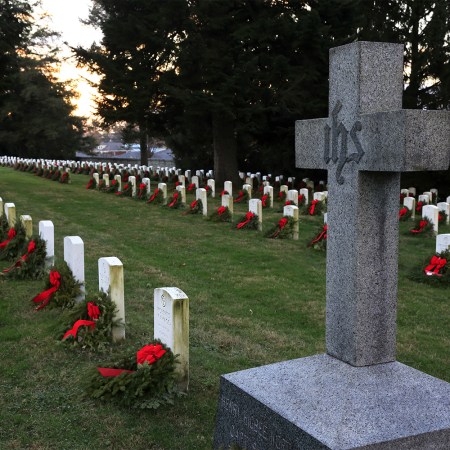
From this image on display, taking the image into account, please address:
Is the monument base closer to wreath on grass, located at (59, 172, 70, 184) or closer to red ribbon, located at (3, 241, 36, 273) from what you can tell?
red ribbon, located at (3, 241, 36, 273)

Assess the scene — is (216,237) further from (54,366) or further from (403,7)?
(403,7)

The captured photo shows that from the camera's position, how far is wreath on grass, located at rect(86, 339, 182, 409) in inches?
170

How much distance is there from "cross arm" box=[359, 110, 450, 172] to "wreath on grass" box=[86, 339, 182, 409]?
239 cm

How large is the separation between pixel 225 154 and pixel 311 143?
63.9 ft

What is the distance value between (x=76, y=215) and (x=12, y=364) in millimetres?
10446

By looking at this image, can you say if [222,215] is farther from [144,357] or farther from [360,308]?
[360,308]

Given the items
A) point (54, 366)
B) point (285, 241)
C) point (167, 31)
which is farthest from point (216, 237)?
point (167, 31)

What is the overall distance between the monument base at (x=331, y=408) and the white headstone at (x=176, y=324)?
1012 mm

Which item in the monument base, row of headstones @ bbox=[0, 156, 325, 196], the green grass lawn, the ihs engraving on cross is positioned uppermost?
the ihs engraving on cross

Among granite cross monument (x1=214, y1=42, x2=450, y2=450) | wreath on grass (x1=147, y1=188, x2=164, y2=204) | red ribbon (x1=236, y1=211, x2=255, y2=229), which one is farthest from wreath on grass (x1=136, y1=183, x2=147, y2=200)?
granite cross monument (x1=214, y1=42, x2=450, y2=450)

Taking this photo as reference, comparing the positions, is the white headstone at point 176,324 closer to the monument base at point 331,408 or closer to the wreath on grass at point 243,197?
the monument base at point 331,408

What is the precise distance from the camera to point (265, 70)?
2027cm

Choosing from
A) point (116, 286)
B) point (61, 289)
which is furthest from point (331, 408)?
point (61, 289)

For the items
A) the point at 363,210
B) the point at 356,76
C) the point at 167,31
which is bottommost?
the point at 363,210
